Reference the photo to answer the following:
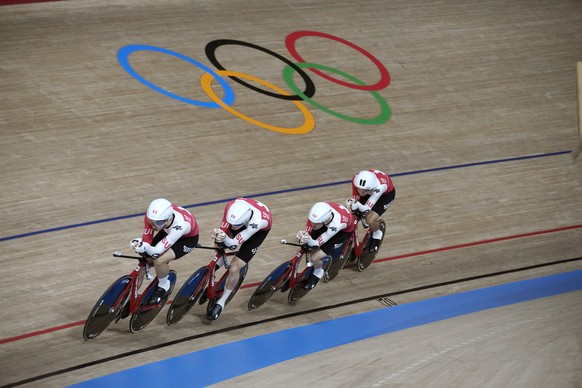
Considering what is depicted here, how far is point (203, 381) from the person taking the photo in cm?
564

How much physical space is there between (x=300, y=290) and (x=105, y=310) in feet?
5.26

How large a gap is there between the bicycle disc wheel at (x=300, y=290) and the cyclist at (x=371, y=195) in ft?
2.28

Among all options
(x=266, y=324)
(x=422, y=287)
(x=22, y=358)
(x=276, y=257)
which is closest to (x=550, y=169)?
(x=422, y=287)

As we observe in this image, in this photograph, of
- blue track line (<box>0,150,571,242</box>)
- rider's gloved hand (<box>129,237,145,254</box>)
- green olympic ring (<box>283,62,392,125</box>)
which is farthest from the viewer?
green olympic ring (<box>283,62,392,125</box>)

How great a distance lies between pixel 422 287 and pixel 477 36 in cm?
528

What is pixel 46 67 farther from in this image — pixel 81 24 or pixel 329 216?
pixel 329 216

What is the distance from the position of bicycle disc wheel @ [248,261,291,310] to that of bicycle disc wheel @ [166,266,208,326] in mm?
506

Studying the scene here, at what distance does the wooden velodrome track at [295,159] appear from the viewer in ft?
20.1

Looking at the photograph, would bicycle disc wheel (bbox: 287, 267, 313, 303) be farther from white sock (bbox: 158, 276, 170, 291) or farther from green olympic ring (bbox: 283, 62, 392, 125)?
green olympic ring (bbox: 283, 62, 392, 125)

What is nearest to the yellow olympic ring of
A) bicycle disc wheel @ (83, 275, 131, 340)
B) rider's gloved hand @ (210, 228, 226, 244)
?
rider's gloved hand @ (210, 228, 226, 244)

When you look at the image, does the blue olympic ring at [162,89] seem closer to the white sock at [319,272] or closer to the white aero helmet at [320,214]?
the white sock at [319,272]

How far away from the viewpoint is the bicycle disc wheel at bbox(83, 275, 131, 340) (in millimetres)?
5773

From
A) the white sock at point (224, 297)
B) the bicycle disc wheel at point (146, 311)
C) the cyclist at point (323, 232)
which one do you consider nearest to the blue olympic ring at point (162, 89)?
the cyclist at point (323, 232)

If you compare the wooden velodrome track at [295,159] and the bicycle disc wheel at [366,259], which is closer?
the wooden velodrome track at [295,159]
